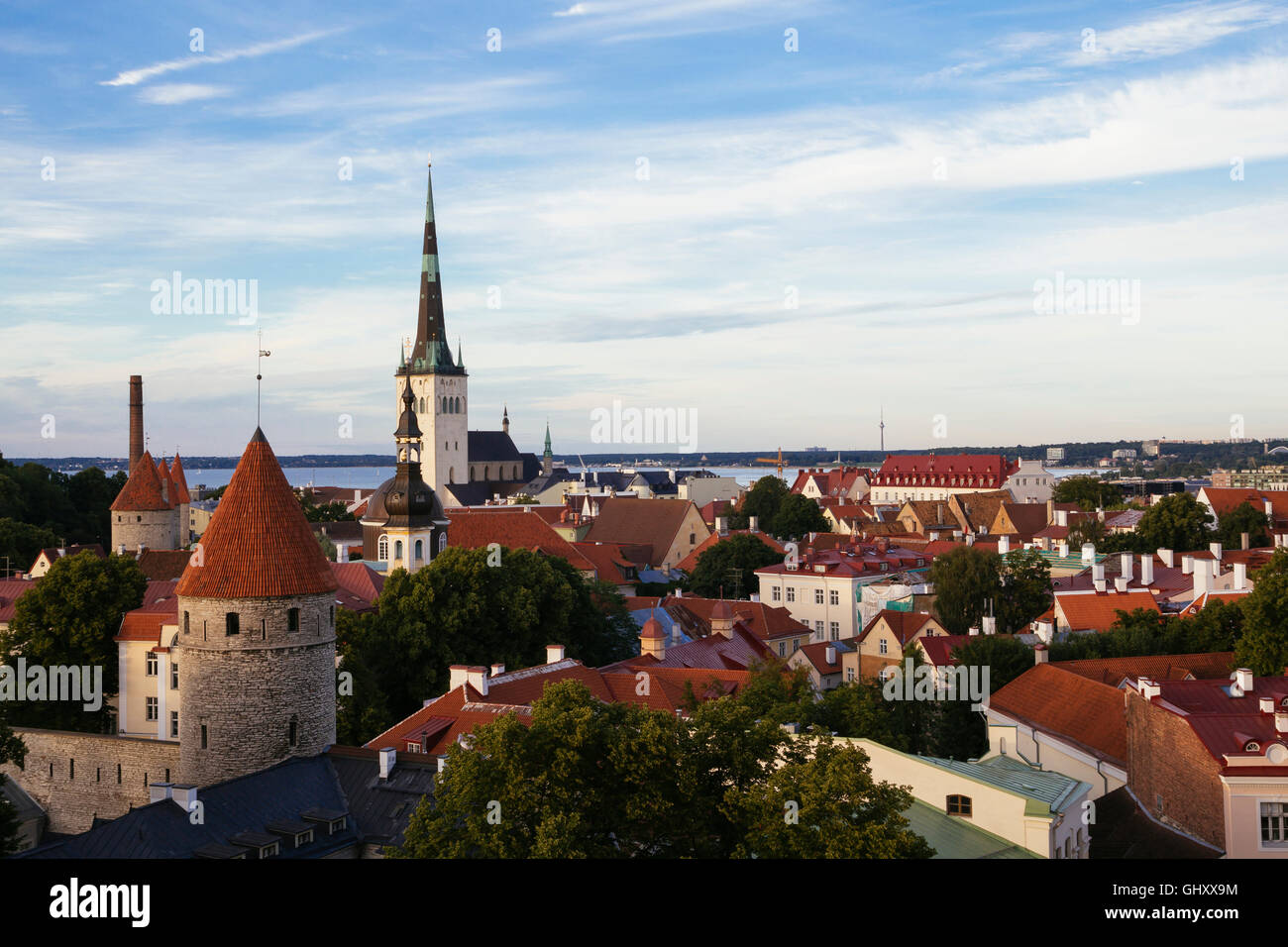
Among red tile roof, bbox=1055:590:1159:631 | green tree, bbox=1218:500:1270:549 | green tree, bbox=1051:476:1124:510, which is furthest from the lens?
green tree, bbox=1051:476:1124:510

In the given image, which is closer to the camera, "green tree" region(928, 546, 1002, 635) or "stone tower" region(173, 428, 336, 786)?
"stone tower" region(173, 428, 336, 786)

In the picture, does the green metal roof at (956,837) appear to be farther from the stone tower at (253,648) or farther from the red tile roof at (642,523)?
the red tile roof at (642,523)

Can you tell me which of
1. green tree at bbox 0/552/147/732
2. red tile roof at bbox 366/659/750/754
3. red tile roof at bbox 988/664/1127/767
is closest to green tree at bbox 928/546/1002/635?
red tile roof at bbox 988/664/1127/767

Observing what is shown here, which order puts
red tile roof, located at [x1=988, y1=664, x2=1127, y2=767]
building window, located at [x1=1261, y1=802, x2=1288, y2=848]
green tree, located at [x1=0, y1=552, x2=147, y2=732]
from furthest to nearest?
1. green tree, located at [x1=0, y1=552, x2=147, y2=732]
2. red tile roof, located at [x1=988, y1=664, x2=1127, y2=767]
3. building window, located at [x1=1261, y1=802, x2=1288, y2=848]

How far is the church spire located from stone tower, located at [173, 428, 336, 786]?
83.9 meters

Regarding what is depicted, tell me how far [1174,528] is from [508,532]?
33.2m

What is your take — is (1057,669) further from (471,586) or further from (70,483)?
(70,483)

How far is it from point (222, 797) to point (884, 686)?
613 inches

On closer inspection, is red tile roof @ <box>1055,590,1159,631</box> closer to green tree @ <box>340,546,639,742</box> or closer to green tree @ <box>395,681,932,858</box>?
green tree @ <box>340,546,639,742</box>

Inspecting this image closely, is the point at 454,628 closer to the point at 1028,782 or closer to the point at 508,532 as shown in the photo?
the point at 1028,782

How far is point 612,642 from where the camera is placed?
41.8 m

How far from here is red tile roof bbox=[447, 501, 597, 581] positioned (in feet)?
215

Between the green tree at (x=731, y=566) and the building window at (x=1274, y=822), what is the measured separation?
42607 mm
